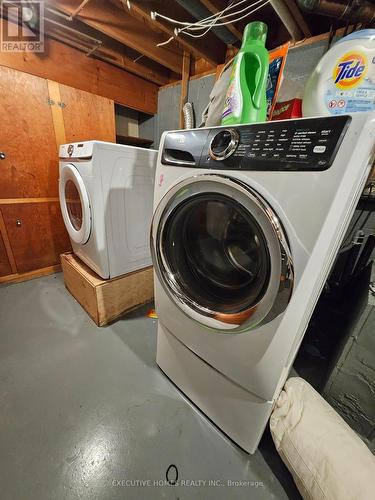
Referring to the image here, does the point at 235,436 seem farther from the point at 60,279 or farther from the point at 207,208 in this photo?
the point at 60,279

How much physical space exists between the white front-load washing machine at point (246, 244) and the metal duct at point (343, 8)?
3.35 feet

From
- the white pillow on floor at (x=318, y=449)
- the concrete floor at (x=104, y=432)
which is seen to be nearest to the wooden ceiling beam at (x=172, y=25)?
the concrete floor at (x=104, y=432)

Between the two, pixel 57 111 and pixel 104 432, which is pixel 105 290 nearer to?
pixel 104 432

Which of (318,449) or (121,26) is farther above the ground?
(121,26)

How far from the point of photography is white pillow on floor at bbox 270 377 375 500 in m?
0.56

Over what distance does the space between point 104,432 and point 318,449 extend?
81cm

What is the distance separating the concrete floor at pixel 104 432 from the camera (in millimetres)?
714

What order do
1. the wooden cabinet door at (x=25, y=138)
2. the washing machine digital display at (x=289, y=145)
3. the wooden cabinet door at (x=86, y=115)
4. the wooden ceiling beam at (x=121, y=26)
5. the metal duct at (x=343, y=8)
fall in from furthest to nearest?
the wooden cabinet door at (x=86, y=115) < the wooden cabinet door at (x=25, y=138) < the wooden ceiling beam at (x=121, y=26) < the metal duct at (x=343, y=8) < the washing machine digital display at (x=289, y=145)

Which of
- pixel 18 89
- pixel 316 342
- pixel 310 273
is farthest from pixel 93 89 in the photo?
pixel 316 342

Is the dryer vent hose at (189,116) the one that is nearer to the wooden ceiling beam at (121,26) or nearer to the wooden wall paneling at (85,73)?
the wooden ceiling beam at (121,26)

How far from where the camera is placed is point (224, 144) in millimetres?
595

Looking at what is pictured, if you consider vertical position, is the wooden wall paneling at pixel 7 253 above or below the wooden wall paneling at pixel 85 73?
below

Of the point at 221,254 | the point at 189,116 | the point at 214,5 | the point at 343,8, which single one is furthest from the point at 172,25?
the point at 221,254

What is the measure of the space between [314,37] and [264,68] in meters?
0.93
